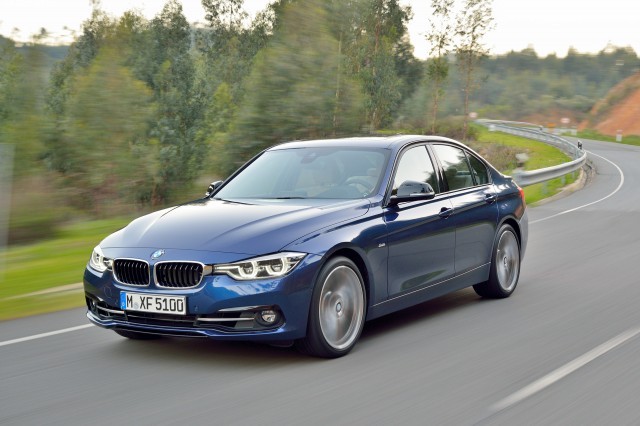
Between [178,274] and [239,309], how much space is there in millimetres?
471

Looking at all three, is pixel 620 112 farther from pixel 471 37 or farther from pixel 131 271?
pixel 131 271

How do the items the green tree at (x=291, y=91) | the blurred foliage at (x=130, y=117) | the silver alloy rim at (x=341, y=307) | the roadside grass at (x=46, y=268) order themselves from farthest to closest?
the green tree at (x=291, y=91) → the blurred foliage at (x=130, y=117) → the roadside grass at (x=46, y=268) → the silver alloy rim at (x=341, y=307)

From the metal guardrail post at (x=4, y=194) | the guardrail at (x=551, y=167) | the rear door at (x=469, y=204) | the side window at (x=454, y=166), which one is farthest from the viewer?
the guardrail at (x=551, y=167)

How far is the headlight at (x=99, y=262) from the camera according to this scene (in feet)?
21.1

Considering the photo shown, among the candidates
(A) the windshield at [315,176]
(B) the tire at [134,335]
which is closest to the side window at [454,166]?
(A) the windshield at [315,176]

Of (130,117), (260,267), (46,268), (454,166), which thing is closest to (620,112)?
(130,117)

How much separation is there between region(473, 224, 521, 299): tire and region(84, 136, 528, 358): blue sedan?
0.15 metres

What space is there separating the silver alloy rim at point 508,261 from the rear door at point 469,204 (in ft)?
0.80

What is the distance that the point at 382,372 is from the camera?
5.96 meters

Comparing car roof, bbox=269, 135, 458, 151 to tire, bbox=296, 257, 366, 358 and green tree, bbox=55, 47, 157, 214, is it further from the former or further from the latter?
green tree, bbox=55, 47, 157, 214

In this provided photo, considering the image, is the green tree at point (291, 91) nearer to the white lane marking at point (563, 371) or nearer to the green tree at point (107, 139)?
the green tree at point (107, 139)

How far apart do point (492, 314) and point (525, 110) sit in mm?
127535

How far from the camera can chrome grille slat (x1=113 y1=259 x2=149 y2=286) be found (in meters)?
6.16

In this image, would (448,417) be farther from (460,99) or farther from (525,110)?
(525,110)
